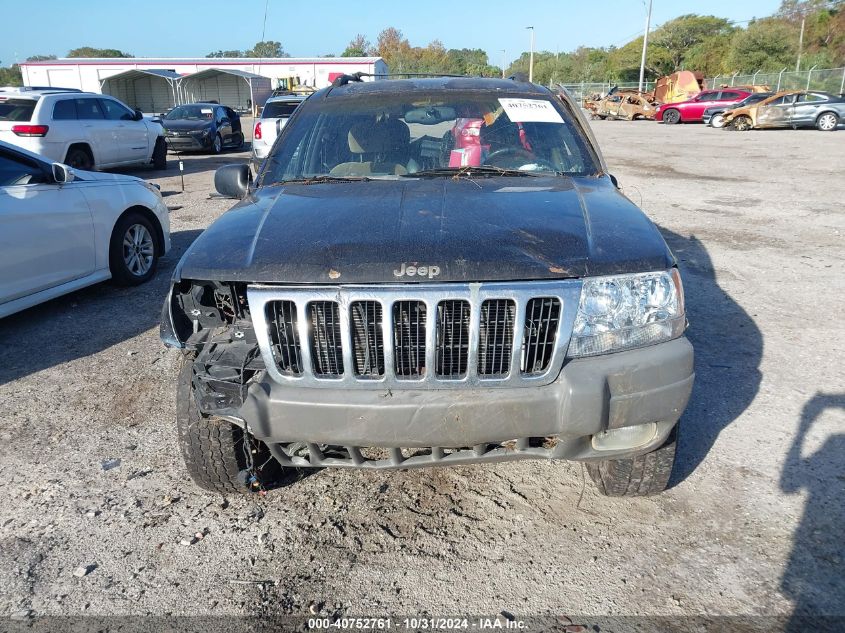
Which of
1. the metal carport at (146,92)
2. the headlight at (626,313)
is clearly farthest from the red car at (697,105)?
the metal carport at (146,92)

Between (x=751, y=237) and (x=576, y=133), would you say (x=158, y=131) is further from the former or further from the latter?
(x=576, y=133)

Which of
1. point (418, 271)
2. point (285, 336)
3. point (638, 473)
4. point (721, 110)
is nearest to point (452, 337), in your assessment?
point (418, 271)

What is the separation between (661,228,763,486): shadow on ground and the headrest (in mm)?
2294

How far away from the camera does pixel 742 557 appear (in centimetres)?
272

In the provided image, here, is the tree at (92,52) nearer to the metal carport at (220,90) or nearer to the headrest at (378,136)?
the metal carport at (220,90)

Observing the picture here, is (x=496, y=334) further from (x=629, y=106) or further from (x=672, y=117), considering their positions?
A: (x=629, y=106)

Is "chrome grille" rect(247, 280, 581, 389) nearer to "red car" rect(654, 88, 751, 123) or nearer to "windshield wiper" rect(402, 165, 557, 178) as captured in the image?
"windshield wiper" rect(402, 165, 557, 178)

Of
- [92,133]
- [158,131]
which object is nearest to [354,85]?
[92,133]

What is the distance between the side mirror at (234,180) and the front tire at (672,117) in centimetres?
3360

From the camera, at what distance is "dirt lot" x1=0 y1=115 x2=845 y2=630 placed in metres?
2.55

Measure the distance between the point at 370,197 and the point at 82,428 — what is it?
7.36 ft

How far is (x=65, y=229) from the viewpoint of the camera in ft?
18.3

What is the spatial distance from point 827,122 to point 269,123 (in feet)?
75.7

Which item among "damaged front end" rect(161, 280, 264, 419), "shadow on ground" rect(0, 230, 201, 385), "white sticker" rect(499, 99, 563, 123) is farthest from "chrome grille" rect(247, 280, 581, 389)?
"shadow on ground" rect(0, 230, 201, 385)
